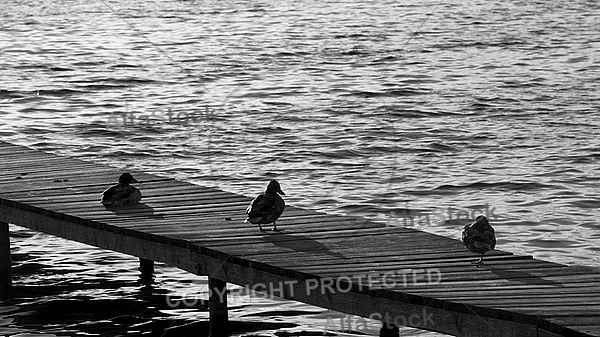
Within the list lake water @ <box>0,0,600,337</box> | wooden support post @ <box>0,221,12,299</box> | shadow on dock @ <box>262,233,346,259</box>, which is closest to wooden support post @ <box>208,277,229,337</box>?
lake water @ <box>0,0,600,337</box>

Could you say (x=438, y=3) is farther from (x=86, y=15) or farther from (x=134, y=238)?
(x=134, y=238)

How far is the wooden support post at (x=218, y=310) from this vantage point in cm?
1216

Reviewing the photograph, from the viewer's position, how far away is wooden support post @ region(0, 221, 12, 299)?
14.3 m

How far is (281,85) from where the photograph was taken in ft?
87.0

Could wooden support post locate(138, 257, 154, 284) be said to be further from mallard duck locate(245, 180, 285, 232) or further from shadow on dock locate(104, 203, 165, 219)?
mallard duck locate(245, 180, 285, 232)

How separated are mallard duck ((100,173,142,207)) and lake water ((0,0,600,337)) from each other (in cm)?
114

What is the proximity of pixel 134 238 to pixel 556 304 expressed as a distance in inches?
168

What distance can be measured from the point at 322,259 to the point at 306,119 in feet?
40.3

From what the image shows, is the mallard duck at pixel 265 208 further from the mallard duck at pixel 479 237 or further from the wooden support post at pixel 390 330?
the mallard duck at pixel 479 237

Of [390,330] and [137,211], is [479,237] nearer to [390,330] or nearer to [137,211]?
[390,330]

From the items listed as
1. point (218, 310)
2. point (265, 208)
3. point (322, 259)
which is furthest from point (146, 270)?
point (322, 259)

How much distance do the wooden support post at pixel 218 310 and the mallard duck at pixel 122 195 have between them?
1.60 meters

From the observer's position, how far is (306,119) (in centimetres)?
2341

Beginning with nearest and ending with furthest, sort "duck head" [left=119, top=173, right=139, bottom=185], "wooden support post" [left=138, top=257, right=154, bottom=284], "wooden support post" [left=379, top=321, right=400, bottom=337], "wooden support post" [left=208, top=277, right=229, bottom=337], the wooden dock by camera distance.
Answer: the wooden dock → "wooden support post" [left=379, top=321, right=400, bottom=337] → "wooden support post" [left=208, top=277, right=229, bottom=337] → "duck head" [left=119, top=173, right=139, bottom=185] → "wooden support post" [left=138, top=257, right=154, bottom=284]
